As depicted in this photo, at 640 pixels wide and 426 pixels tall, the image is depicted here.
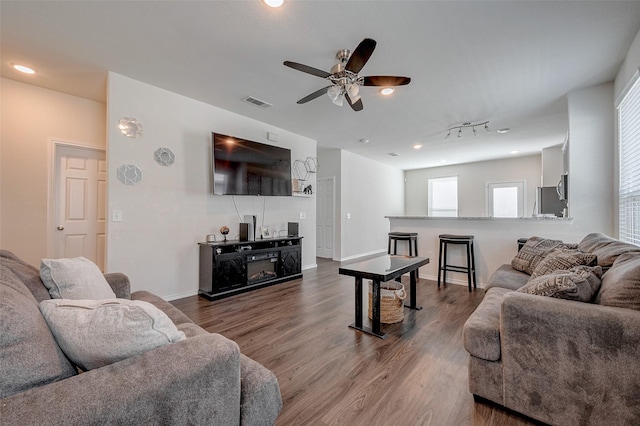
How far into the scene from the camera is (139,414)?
0.77 m

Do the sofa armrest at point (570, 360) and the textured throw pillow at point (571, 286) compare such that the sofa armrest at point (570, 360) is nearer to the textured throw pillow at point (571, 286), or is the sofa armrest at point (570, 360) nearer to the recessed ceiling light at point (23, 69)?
the textured throw pillow at point (571, 286)

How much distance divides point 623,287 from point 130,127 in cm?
434

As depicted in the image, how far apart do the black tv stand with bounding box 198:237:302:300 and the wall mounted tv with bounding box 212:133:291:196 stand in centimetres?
78

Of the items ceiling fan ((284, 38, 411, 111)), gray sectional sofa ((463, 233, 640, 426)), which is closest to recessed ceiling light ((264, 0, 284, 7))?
ceiling fan ((284, 38, 411, 111))

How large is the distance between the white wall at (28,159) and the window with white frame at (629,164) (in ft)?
19.8

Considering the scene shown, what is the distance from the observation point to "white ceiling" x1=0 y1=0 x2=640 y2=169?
6.83ft

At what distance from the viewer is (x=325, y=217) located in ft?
22.2

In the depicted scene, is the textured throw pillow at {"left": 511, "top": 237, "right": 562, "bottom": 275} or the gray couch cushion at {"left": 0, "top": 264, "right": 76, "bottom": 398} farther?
the textured throw pillow at {"left": 511, "top": 237, "right": 562, "bottom": 275}

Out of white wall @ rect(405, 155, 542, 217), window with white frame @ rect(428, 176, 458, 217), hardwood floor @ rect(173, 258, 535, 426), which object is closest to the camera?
hardwood floor @ rect(173, 258, 535, 426)

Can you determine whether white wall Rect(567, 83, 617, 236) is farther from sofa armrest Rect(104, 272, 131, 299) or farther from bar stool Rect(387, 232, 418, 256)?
sofa armrest Rect(104, 272, 131, 299)

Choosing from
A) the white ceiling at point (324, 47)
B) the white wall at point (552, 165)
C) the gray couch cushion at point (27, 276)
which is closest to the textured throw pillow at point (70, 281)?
the gray couch cushion at point (27, 276)

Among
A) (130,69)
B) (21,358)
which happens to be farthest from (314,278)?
(21,358)

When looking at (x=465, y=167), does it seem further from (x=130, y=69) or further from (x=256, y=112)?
(x=130, y=69)

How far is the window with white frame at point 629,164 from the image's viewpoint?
243cm
